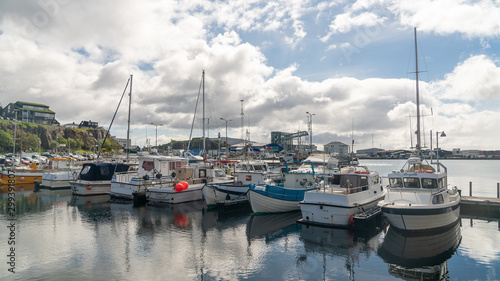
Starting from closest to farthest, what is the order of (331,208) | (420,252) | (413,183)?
(420,252), (331,208), (413,183)

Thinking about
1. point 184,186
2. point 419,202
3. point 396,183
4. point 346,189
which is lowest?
point 184,186

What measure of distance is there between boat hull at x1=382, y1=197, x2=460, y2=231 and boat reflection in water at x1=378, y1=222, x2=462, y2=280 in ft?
2.19

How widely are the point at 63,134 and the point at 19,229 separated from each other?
115 meters

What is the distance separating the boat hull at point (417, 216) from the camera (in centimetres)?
1603

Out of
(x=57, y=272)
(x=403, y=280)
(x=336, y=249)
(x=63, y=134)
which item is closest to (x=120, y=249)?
(x=57, y=272)

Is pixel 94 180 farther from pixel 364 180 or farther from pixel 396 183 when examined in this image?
pixel 396 183

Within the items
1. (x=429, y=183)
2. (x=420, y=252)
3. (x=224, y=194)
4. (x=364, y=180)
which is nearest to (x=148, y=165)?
(x=224, y=194)

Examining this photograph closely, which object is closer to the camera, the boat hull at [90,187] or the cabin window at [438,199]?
the cabin window at [438,199]

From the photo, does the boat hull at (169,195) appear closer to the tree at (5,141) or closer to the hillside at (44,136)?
the hillside at (44,136)

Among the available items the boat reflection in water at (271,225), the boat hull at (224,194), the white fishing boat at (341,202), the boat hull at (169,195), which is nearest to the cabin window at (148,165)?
the boat hull at (169,195)

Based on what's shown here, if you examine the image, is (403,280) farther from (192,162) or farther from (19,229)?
(192,162)

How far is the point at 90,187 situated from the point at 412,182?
1281 inches

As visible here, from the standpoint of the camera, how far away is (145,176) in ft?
99.6

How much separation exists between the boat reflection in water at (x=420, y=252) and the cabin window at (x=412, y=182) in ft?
10.0
